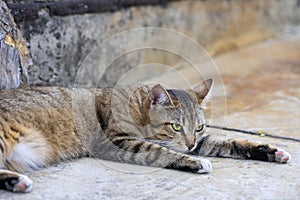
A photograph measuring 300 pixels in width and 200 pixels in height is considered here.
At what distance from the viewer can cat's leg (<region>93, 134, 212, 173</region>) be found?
10.6 ft

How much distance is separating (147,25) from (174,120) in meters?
2.72

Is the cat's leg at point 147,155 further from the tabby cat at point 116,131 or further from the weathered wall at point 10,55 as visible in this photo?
the weathered wall at point 10,55

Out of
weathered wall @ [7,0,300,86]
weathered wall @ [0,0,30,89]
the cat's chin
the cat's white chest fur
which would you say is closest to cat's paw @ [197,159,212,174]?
the cat's chin

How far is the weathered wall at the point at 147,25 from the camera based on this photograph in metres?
4.81

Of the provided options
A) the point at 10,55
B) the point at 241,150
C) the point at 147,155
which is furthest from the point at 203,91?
the point at 10,55

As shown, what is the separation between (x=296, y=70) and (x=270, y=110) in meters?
1.76

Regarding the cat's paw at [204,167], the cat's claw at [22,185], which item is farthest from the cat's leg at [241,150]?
the cat's claw at [22,185]

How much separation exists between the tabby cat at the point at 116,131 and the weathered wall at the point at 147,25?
1178 millimetres

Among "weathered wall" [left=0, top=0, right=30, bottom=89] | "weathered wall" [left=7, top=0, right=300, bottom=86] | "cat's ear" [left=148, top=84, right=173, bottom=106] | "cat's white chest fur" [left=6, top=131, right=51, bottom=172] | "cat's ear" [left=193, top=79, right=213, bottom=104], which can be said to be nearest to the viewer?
"cat's white chest fur" [left=6, top=131, right=51, bottom=172]

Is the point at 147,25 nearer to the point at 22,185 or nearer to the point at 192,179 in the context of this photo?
the point at 192,179

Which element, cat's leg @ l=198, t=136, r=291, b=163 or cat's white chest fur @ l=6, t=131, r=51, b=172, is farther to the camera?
cat's leg @ l=198, t=136, r=291, b=163

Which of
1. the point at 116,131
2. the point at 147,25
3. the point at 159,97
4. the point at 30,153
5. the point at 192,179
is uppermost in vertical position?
the point at 147,25

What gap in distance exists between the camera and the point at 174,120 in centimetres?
338

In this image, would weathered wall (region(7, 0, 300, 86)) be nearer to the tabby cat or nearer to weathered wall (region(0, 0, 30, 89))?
weathered wall (region(0, 0, 30, 89))
